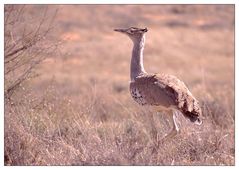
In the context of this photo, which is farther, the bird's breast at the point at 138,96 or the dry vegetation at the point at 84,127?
the bird's breast at the point at 138,96

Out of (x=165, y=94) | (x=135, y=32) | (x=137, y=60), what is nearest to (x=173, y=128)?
(x=165, y=94)

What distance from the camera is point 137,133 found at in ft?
27.1

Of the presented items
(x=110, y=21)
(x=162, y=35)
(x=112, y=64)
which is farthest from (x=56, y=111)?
(x=110, y=21)

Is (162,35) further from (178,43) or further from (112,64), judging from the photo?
(112,64)

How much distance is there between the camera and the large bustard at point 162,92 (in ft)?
22.7

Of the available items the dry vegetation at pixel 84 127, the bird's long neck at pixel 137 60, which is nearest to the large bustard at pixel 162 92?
the bird's long neck at pixel 137 60

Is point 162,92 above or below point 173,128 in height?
above

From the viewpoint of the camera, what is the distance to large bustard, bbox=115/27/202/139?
6934 mm

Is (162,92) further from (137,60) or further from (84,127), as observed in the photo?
(84,127)

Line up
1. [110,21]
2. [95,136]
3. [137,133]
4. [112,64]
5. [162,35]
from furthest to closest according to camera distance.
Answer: [110,21] < [162,35] < [112,64] < [137,133] < [95,136]

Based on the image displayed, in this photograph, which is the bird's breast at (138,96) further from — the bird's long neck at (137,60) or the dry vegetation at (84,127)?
the dry vegetation at (84,127)

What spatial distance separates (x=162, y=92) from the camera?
6969 mm

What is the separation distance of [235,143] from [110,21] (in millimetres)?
26981

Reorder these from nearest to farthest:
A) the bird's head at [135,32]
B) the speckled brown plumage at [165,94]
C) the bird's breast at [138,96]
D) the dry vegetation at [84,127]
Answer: the dry vegetation at [84,127]
the speckled brown plumage at [165,94]
the bird's breast at [138,96]
the bird's head at [135,32]
